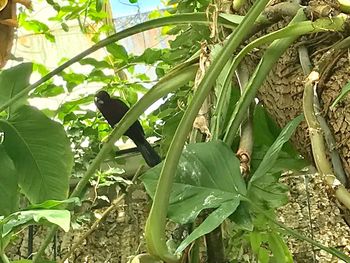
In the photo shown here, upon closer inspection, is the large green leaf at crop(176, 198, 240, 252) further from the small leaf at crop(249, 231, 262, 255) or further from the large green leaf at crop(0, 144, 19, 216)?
the large green leaf at crop(0, 144, 19, 216)

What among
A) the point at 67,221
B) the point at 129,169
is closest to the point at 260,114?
the point at 67,221

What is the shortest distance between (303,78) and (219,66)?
130 millimetres

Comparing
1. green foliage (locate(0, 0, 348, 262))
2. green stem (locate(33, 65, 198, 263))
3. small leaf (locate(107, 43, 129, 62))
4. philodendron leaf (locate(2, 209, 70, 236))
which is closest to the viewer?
philodendron leaf (locate(2, 209, 70, 236))

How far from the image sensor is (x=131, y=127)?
2.83ft

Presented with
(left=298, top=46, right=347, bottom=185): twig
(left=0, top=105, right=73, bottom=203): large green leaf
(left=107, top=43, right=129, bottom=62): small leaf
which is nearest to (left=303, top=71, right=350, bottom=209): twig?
(left=298, top=46, right=347, bottom=185): twig

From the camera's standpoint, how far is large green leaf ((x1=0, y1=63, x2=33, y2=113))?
38.5 inches

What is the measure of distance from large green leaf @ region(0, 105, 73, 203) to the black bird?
0.40 feet

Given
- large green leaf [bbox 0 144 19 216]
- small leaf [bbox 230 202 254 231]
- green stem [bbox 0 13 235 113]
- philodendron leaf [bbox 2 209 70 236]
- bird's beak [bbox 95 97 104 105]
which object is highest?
green stem [bbox 0 13 235 113]

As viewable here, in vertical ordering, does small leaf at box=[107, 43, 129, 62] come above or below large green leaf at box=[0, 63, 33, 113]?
below

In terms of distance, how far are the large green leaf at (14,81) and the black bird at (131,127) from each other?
147 millimetres

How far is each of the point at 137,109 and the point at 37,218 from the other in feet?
0.82

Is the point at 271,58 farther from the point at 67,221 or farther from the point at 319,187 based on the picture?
the point at 319,187

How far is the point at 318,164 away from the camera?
2.15 feet

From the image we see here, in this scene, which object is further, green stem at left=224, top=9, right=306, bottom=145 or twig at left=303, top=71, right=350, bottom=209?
green stem at left=224, top=9, right=306, bottom=145
